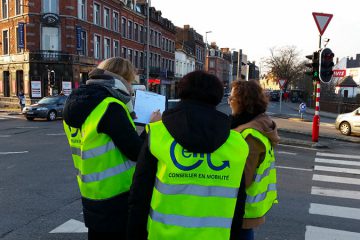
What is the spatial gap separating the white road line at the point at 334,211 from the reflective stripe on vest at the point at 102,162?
4.23 meters

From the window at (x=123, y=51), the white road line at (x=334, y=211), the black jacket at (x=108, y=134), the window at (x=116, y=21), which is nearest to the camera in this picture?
the black jacket at (x=108, y=134)

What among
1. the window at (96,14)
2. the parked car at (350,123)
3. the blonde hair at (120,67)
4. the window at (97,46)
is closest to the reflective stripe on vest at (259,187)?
the blonde hair at (120,67)

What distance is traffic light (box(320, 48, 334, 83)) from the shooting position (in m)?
13.7

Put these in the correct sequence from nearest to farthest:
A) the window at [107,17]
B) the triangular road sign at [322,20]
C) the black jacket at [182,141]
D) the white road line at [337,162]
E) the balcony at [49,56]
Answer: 1. the black jacket at [182,141]
2. the white road line at [337,162]
3. the triangular road sign at [322,20]
4. the balcony at [49,56]
5. the window at [107,17]

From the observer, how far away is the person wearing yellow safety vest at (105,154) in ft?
8.48

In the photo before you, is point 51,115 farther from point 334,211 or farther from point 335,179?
point 334,211

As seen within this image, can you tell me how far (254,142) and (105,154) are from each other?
1097mm

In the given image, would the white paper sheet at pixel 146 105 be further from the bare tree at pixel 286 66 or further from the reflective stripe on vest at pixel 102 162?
the bare tree at pixel 286 66

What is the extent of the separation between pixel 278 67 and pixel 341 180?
278ft

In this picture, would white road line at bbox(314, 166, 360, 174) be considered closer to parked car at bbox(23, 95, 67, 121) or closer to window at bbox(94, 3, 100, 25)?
parked car at bbox(23, 95, 67, 121)

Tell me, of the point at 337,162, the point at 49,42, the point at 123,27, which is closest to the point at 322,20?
the point at 337,162

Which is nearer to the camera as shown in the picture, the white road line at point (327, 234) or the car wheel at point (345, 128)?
the white road line at point (327, 234)

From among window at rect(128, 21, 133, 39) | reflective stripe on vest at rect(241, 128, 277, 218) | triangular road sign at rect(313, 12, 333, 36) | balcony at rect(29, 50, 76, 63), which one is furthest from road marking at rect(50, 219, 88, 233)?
window at rect(128, 21, 133, 39)

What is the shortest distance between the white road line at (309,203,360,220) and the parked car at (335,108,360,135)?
41.3ft
